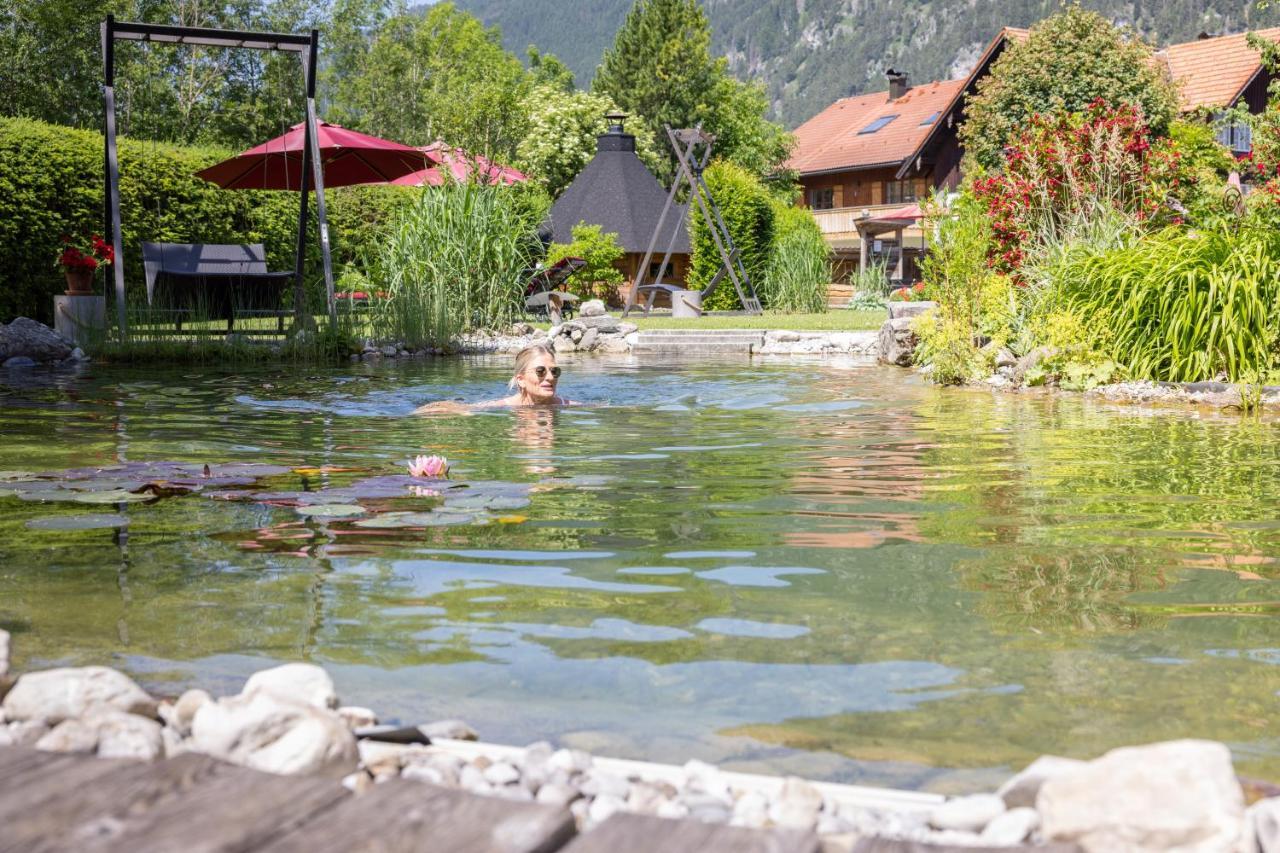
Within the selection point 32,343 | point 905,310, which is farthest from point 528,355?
point 905,310

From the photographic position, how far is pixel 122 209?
18266 millimetres

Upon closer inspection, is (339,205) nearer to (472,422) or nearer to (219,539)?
(472,422)

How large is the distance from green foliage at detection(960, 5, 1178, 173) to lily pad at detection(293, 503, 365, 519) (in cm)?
2795

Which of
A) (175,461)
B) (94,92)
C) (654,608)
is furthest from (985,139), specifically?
(654,608)

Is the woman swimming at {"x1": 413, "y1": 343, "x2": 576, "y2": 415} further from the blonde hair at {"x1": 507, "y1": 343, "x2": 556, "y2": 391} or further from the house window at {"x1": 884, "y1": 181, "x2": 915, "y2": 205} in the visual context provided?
the house window at {"x1": 884, "y1": 181, "x2": 915, "y2": 205}

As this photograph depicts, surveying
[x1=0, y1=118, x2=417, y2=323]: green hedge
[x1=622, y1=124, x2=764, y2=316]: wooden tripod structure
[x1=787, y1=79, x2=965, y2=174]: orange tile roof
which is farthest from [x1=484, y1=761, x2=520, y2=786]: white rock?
[x1=787, y1=79, x2=965, y2=174]: orange tile roof

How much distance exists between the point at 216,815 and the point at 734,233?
23449 mm

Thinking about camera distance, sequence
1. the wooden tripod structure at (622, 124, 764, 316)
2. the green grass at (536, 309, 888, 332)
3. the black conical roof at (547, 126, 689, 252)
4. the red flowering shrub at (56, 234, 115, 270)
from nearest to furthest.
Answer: the red flowering shrub at (56, 234, 115, 270)
the green grass at (536, 309, 888, 332)
the wooden tripod structure at (622, 124, 764, 316)
the black conical roof at (547, 126, 689, 252)

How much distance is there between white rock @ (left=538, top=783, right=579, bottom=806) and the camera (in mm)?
2139

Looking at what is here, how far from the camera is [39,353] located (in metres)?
13.2

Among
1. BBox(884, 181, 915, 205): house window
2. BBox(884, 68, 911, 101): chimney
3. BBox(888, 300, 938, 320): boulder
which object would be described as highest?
BBox(884, 68, 911, 101): chimney

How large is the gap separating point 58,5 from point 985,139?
2238 centimetres

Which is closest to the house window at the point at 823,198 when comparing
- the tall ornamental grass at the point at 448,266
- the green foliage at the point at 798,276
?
the green foliage at the point at 798,276

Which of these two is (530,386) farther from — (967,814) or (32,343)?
(967,814)
